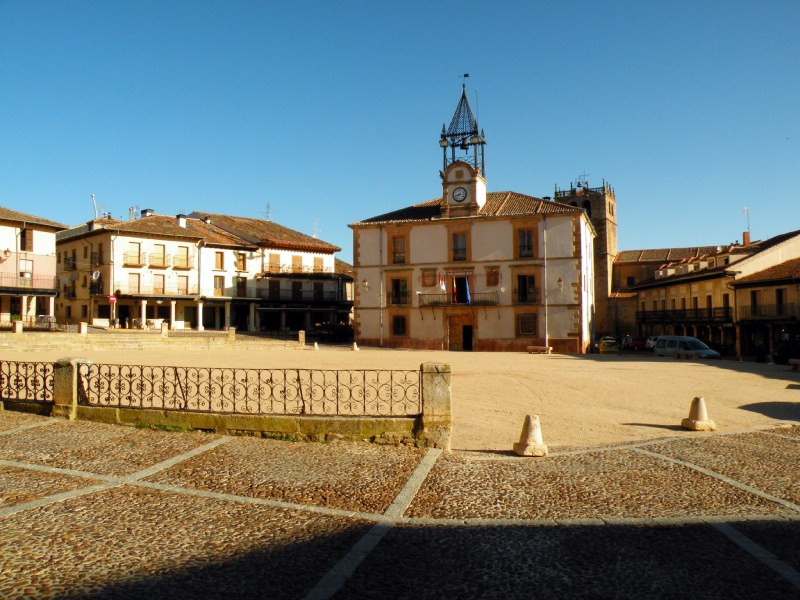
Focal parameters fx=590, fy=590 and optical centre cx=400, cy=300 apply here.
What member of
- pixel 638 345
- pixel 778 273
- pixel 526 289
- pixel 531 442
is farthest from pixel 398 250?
pixel 531 442

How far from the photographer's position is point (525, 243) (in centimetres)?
3734

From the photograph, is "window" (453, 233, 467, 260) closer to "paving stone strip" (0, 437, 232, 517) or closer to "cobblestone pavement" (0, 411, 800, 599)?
"cobblestone pavement" (0, 411, 800, 599)

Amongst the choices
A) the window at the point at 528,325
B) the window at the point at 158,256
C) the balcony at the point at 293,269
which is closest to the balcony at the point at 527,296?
the window at the point at 528,325

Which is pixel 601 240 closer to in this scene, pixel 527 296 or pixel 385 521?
pixel 527 296

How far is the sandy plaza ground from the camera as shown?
1072 centimetres

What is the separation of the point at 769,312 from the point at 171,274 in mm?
41279

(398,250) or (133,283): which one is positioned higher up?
(398,250)

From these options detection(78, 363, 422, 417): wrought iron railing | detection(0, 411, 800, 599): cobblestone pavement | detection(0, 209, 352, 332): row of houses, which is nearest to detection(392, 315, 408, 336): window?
detection(0, 209, 352, 332): row of houses

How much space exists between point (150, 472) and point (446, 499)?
365 cm

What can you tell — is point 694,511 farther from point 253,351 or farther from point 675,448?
point 253,351

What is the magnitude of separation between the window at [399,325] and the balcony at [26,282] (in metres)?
22.4

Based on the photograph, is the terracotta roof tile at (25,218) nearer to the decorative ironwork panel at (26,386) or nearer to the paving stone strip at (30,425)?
the decorative ironwork panel at (26,386)

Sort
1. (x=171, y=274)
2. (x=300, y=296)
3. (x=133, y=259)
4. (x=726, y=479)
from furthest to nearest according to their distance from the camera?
(x=300, y=296) → (x=171, y=274) → (x=133, y=259) → (x=726, y=479)

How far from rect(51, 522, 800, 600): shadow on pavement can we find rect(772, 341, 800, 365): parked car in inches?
1126
